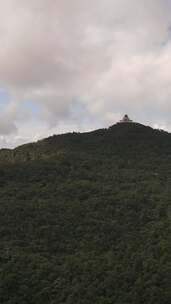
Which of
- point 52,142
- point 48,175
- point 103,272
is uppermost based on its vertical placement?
point 52,142

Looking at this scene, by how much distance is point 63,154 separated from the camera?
5300cm

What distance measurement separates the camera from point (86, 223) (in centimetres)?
3838

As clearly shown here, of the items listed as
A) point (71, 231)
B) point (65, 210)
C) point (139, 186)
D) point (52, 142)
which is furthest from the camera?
point (52, 142)

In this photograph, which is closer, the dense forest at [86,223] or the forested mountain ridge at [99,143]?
the dense forest at [86,223]

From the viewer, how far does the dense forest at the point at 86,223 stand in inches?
1189

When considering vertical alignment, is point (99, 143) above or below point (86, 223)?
above

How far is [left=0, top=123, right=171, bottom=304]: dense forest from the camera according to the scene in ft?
99.1

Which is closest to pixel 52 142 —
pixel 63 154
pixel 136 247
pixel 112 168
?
pixel 63 154

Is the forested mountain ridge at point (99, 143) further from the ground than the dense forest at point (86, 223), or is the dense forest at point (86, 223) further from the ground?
the forested mountain ridge at point (99, 143)

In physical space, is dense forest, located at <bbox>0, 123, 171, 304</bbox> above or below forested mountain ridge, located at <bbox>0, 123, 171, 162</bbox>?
below

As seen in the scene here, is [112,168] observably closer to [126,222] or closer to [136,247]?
[126,222]

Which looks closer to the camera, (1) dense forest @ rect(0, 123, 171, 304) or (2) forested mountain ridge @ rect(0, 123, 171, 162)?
(1) dense forest @ rect(0, 123, 171, 304)

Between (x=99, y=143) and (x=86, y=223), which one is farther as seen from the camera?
(x=99, y=143)

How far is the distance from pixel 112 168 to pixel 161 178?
422 cm
